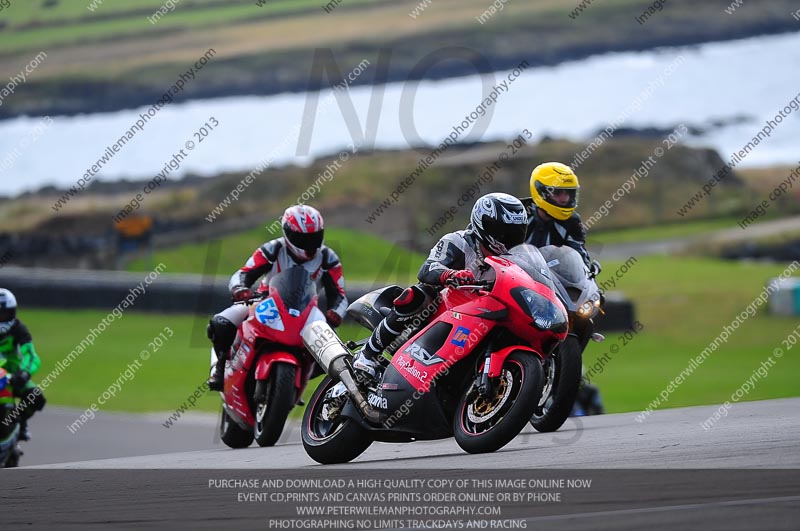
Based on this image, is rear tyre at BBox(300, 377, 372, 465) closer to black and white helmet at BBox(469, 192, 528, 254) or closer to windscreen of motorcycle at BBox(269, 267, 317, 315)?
black and white helmet at BBox(469, 192, 528, 254)

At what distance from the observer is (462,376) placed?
28.2 feet

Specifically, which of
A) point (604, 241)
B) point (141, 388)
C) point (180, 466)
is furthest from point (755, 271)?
point (180, 466)

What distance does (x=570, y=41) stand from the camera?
45.0 metres

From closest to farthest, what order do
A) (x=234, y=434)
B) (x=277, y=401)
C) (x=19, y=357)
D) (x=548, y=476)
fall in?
(x=548, y=476), (x=277, y=401), (x=234, y=434), (x=19, y=357)

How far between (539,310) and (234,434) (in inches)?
187

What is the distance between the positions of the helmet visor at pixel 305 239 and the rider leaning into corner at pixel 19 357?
3365mm

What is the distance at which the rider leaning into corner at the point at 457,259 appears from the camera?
8.66 metres

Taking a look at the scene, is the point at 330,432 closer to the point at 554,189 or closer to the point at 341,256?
the point at 554,189

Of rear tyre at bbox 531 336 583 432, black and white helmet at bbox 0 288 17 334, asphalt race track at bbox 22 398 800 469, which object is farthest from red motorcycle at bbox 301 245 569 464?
black and white helmet at bbox 0 288 17 334

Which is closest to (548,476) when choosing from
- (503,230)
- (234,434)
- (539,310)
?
(539,310)

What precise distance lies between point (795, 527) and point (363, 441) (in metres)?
4.15

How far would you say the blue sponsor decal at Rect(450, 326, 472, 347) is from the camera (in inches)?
332

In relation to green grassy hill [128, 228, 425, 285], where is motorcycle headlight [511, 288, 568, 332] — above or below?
above

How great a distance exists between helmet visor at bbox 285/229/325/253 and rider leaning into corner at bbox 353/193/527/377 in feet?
8.82
